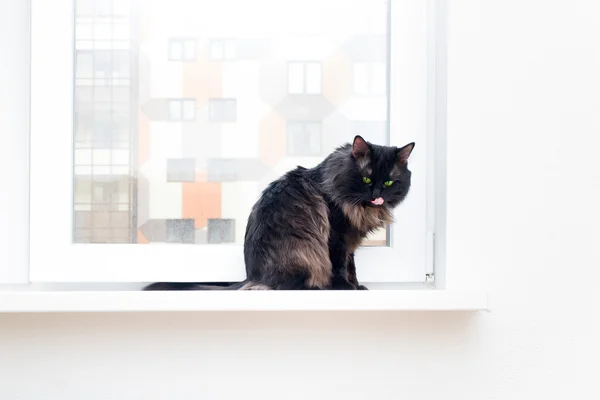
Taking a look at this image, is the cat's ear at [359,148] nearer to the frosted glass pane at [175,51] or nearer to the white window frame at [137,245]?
the white window frame at [137,245]

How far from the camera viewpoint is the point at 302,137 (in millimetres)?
1313

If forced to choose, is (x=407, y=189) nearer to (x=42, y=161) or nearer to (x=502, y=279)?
(x=502, y=279)

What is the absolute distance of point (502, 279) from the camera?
1.20m

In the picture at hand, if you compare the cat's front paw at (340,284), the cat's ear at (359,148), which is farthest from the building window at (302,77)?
the cat's front paw at (340,284)

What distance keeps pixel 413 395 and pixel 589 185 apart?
57 centimetres

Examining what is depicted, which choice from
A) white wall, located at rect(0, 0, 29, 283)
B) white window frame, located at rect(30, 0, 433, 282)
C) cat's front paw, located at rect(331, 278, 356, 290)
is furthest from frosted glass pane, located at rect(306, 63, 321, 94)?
white wall, located at rect(0, 0, 29, 283)

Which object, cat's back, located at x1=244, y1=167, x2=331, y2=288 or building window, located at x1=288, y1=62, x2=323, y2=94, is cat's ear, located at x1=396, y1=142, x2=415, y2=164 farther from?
building window, located at x1=288, y1=62, x2=323, y2=94

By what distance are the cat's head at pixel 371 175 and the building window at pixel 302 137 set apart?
18 cm

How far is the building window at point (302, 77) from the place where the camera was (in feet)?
4.30

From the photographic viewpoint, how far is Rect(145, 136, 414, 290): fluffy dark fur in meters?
1.11

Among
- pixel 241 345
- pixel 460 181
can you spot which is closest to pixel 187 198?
pixel 241 345

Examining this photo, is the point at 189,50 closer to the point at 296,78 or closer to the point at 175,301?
the point at 296,78

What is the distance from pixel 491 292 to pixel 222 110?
71cm

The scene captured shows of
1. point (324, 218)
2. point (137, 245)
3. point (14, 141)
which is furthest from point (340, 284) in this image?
point (14, 141)
